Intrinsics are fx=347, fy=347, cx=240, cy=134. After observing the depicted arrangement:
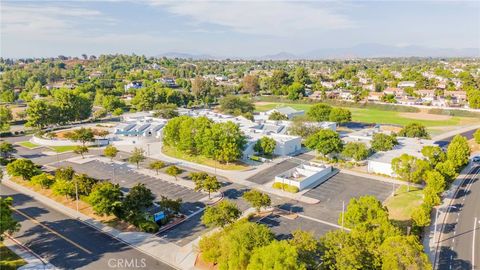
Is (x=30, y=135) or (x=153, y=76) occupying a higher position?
(x=153, y=76)

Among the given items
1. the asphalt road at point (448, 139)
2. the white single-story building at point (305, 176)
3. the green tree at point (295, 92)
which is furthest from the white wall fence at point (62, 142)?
the green tree at point (295, 92)

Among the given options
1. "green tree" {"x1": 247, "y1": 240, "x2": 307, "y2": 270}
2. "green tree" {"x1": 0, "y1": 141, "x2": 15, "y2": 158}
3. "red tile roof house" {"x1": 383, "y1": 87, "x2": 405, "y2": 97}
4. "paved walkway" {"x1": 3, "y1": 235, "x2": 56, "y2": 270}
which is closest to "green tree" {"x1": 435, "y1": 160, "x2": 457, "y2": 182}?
"green tree" {"x1": 247, "y1": 240, "x2": 307, "y2": 270}

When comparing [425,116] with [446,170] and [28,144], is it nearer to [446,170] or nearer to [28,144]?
[446,170]

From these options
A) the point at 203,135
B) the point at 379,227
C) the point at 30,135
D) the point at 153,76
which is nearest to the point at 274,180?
the point at 203,135

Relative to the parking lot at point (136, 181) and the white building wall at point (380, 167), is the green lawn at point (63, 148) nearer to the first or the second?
the parking lot at point (136, 181)

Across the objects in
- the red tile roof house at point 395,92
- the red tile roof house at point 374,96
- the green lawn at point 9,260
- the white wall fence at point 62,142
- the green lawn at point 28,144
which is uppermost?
the red tile roof house at point 395,92

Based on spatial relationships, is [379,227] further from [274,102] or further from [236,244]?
[274,102]

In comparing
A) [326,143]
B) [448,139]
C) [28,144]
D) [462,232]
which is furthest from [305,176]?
[28,144]
